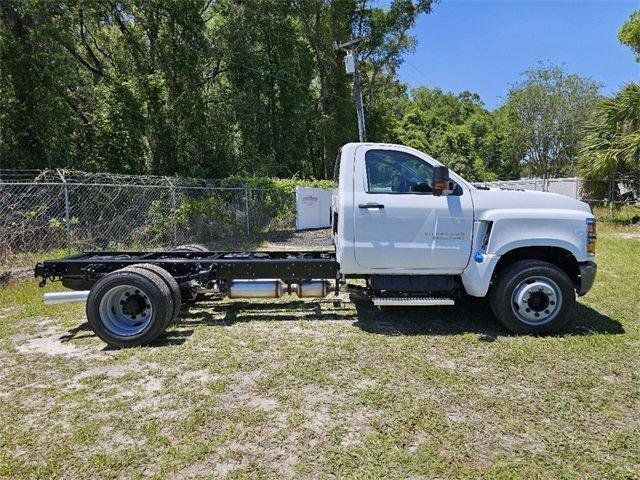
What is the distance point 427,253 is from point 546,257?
1.47 meters

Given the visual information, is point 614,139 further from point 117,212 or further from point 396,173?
point 117,212

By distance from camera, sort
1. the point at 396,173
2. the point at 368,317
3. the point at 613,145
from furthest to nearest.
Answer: the point at 613,145 → the point at 368,317 → the point at 396,173

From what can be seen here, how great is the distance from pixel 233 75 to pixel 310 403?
68.8 feet

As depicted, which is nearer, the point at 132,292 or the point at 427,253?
the point at 132,292

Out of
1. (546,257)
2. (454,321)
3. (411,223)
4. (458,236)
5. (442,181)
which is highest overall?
(442,181)

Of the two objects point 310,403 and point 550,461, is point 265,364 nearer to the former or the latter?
point 310,403

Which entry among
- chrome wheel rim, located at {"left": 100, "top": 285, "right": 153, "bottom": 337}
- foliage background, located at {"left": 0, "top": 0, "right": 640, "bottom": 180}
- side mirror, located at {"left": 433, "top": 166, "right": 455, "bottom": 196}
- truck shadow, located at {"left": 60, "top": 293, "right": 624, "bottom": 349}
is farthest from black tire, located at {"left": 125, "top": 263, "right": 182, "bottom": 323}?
foliage background, located at {"left": 0, "top": 0, "right": 640, "bottom": 180}

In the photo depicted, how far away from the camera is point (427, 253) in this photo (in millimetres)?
5230

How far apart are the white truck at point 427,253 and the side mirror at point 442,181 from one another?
0.04 ft

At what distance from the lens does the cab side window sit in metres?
5.28

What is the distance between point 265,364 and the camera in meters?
4.48

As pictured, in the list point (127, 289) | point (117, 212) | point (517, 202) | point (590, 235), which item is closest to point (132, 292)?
point (127, 289)

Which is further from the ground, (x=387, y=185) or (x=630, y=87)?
(x=630, y=87)

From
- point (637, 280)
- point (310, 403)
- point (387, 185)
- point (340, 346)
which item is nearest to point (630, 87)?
point (637, 280)
